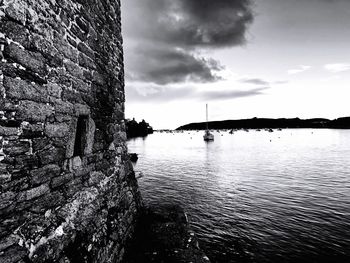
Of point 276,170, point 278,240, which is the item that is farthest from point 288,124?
point 278,240

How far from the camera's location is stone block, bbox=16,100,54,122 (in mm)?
2217

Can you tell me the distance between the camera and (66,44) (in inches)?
116

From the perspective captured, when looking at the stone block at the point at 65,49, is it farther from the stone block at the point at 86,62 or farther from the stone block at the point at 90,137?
the stone block at the point at 90,137

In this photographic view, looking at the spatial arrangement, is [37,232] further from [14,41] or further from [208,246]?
[208,246]

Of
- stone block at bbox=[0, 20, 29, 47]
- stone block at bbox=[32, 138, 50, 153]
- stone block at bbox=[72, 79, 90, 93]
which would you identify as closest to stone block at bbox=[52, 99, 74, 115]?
stone block at bbox=[72, 79, 90, 93]

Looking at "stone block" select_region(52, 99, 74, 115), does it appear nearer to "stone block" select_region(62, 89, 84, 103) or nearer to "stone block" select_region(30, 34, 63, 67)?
"stone block" select_region(62, 89, 84, 103)

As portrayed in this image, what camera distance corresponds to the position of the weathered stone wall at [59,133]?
2.10m

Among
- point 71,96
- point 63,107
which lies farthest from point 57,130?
point 71,96

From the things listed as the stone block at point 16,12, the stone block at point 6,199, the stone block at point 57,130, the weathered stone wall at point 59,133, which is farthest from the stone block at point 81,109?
the stone block at point 6,199

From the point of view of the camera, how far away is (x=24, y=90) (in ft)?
7.34

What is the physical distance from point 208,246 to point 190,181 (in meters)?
9.84

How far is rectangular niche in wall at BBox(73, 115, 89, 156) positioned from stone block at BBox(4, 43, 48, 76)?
104 centimetres

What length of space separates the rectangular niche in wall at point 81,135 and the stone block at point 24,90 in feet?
2.94

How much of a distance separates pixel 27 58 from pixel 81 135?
4.65 ft
